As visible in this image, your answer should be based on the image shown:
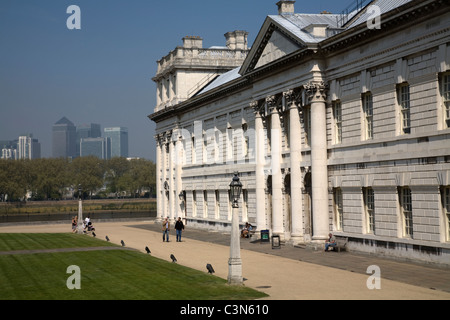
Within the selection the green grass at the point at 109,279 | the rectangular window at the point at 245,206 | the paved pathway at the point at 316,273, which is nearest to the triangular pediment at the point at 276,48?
the rectangular window at the point at 245,206

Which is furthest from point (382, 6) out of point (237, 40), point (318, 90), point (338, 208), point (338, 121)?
point (237, 40)

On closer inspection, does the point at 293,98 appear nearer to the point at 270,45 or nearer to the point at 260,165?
the point at 270,45

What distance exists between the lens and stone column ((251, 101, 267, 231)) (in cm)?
4716

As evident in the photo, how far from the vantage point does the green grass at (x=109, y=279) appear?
74.3 feet

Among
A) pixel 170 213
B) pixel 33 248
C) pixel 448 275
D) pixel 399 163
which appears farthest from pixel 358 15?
pixel 170 213

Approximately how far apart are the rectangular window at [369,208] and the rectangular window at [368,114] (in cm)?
287

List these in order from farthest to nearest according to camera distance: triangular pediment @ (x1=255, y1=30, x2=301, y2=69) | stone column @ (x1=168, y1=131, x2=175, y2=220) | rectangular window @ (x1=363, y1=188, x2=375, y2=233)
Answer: stone column @ (x1=168, y1=131, x2=175, y2=220) → triangular pediment @ (x1=255, y1=30, x2=301, y2=69) → rectangular window @ (x1=363, y1=188, x2=375, y2=233)

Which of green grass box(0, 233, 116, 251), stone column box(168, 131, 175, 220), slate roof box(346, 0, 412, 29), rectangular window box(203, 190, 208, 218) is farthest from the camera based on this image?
stone column box(168, 131, 175, 220)

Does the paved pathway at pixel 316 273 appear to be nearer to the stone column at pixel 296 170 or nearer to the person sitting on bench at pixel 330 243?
the person sitting on bench at pixel 330 243

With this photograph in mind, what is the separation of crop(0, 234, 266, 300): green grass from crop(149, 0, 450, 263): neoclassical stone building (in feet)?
33.6

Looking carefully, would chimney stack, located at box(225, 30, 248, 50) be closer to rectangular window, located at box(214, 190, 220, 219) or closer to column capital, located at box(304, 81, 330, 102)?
rectangular window, located at box(214, 190, 220, 219)

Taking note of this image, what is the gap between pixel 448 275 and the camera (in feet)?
87.5

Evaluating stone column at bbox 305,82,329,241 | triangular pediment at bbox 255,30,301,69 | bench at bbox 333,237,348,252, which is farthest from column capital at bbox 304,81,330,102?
bench at bbox 333,237,348,252

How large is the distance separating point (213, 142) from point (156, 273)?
3291 centimetres
